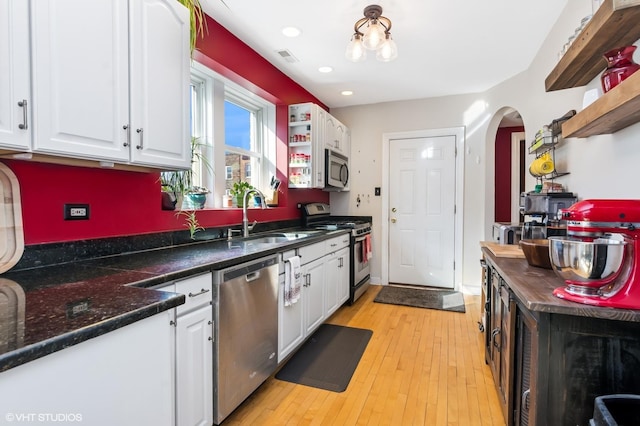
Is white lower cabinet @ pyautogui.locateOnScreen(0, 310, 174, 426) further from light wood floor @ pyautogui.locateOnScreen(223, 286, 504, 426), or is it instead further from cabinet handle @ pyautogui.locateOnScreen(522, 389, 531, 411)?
cabinet handle @ pyautogui.locateOnScreen(522, 389, 531, 411)

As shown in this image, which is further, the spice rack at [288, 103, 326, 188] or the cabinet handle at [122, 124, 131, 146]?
the spice rack at [288, 103, 326, 188]

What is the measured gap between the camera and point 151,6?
159 cm

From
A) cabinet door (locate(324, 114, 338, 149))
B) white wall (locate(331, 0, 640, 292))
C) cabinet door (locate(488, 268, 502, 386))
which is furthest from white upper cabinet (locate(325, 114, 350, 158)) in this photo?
cabinet door (locate(488, 268, 502, 386))

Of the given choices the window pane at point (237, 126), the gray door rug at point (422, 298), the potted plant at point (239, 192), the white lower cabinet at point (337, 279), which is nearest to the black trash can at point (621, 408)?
the white lower cabinet at point (337, 279)

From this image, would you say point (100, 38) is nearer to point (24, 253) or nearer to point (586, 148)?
point (24, 253)

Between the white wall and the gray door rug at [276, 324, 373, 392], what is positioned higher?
the white wall

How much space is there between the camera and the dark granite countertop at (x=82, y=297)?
0.74 meters

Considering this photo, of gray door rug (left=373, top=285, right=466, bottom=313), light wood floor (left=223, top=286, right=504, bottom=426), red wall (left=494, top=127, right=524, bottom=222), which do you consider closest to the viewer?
light wood floor (left=223, top=286, right=504, bottom=426)

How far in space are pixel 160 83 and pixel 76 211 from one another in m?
0.77

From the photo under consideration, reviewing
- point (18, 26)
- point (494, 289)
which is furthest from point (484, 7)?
point (18, 26)

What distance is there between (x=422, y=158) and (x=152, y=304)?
161 inches

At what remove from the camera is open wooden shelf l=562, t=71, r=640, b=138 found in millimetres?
1154

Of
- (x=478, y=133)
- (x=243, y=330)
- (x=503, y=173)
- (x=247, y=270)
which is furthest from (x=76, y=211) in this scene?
(x=503, y=173)

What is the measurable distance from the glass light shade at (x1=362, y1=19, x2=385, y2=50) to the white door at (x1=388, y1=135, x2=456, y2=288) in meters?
2.40
